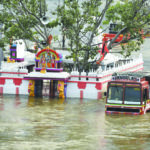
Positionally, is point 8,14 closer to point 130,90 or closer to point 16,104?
point 16,104

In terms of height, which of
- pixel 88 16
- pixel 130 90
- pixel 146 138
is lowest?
pixel 146 138

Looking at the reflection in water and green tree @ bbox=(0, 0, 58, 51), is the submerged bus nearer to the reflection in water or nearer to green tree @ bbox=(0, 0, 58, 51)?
the reflection in water

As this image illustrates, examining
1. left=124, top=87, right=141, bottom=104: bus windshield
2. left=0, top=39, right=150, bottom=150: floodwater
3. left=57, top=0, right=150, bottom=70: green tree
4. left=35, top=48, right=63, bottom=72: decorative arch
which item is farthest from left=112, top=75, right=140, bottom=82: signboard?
left=57, top=0, right=150, bottom=70: green tree

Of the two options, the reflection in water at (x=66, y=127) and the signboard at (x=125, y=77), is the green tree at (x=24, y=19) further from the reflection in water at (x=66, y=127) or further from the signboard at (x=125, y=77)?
the signboard at (x=125, y=77)

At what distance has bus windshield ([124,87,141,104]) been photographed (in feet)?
99.3

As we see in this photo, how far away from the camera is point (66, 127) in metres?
28.0

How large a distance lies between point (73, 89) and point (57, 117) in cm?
853

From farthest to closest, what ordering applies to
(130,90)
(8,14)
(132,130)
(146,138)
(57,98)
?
(8,14)
(57,98)
(130,90)
(132,130)
(146,138)

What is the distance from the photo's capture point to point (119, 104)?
100 ft

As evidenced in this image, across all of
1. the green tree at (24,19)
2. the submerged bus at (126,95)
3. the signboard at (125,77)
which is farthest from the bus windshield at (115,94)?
the green tree at (24,19)

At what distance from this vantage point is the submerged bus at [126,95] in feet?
99.5

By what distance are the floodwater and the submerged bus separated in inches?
17.6

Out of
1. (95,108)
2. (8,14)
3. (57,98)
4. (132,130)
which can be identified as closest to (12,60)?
(8,14)

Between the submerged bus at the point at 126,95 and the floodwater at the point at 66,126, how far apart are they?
17.6 inches
